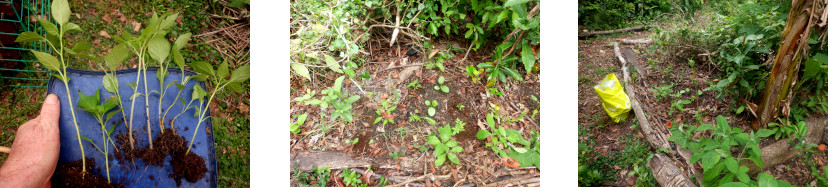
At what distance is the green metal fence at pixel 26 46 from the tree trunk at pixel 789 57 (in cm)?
318

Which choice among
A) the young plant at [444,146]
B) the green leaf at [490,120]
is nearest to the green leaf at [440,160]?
the young plant at [444,146]

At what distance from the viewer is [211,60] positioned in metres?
1.78

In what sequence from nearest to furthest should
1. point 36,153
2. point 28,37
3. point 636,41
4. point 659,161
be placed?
1. point 28,37
2. point 36,153
3. point 659,161
4. point 636,41

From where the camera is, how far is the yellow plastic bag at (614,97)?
1.72 metres

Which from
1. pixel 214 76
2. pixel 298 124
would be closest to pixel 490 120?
pixel 298 124

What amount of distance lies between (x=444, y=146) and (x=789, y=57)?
149 cm

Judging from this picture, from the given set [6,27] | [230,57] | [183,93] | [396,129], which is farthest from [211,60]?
[396,129]

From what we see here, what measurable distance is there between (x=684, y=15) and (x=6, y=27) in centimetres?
369

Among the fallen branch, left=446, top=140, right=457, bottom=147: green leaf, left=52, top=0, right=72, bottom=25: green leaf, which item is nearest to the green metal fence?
left=52, top=0, right=72, bottom=25: green leaf

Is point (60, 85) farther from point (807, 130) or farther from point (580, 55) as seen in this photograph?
point (807, 130)

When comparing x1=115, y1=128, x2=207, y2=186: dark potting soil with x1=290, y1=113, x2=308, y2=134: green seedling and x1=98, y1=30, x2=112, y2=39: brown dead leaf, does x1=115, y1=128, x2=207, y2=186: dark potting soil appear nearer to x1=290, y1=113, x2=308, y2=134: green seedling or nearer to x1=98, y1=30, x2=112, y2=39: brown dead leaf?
x1=290, y1=113, x2=308, y2=134: green seedling

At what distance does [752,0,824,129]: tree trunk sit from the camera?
131cm

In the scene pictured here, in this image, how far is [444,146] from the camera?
61.0 inches

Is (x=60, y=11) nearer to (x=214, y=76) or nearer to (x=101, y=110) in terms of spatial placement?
(x=101, y=110)
